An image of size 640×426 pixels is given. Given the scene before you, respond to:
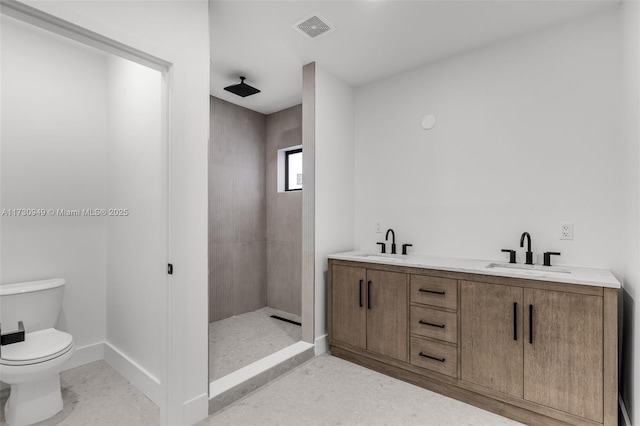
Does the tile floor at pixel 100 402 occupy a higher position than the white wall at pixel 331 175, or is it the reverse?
the white wall at pixel 331 175

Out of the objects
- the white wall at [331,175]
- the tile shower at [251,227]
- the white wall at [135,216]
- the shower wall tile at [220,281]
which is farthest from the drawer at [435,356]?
the shower wall tile at [220,281]

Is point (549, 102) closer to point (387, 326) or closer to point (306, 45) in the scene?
point (306, 45)

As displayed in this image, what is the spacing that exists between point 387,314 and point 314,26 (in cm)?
223

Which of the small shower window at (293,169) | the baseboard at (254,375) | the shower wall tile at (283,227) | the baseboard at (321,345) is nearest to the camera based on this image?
the baseboard at (254,375)

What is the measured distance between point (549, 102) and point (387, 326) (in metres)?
2.03

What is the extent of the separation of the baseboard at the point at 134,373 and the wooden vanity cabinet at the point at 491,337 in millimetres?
1440

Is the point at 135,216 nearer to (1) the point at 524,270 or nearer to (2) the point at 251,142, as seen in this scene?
(2) the point at 251,142

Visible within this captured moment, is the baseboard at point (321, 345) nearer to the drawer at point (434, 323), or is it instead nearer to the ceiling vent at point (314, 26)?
the drawer at point (434, 323)

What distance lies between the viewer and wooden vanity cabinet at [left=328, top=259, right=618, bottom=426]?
172 cm

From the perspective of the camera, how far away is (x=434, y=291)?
2270 millimetres

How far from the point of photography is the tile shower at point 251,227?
364 centimetres

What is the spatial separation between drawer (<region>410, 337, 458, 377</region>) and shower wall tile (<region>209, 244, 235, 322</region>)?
2.27m

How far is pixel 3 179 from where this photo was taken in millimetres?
2289

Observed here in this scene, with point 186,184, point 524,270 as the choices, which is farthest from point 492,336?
point 186,184
